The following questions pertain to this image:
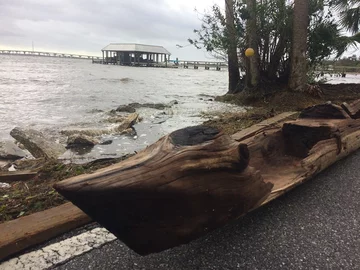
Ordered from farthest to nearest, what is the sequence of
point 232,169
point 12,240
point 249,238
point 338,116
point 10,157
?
point 10,157 < point 338,116 < point 249,238 < point 12,240 < point 232,169

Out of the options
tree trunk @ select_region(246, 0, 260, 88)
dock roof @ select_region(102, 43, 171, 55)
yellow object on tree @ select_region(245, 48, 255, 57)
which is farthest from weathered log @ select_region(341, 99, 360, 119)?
dock roof @ select_region(102, 43, 171, 55)

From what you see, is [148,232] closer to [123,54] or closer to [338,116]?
[338,116]

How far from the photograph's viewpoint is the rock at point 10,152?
4.96 meters

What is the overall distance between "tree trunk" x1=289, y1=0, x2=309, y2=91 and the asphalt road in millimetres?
6814

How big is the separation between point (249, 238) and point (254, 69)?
28.0 ft

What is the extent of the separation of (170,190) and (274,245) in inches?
37.1

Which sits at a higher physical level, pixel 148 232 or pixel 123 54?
pixel 123 54

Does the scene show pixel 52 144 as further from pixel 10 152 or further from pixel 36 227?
pixel 36 227

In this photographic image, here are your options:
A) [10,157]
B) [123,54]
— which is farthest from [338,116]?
[123,54]

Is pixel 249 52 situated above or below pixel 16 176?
above

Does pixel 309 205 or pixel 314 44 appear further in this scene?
pixel 314 44

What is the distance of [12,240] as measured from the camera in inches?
69.6

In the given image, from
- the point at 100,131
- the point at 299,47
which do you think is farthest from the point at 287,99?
the point at 100,131

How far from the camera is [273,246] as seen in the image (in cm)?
187
